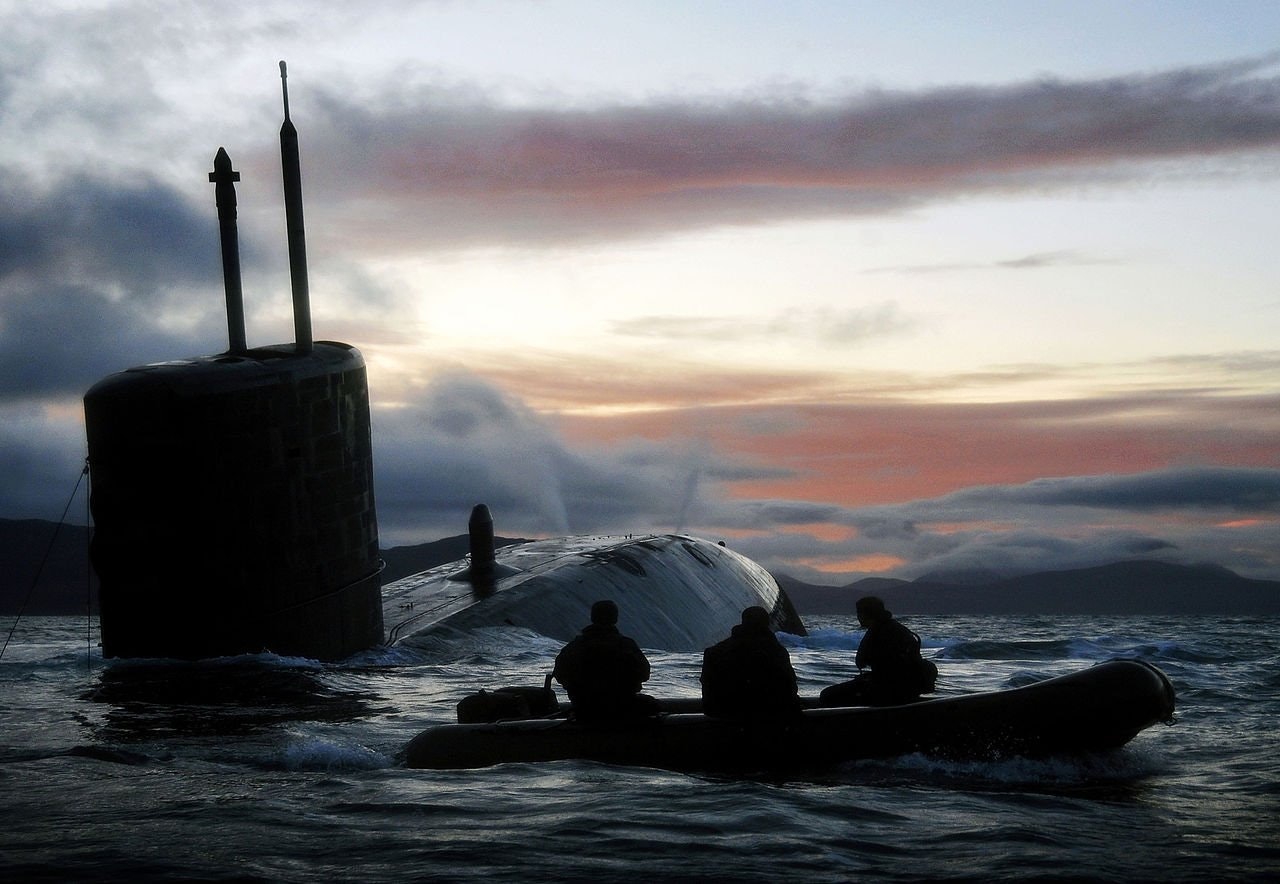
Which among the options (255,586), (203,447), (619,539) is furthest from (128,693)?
(619,539)

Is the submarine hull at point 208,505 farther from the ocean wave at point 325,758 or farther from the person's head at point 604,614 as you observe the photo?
the person's head at point 604,614

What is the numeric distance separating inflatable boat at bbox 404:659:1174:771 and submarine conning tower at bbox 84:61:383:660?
310 inches

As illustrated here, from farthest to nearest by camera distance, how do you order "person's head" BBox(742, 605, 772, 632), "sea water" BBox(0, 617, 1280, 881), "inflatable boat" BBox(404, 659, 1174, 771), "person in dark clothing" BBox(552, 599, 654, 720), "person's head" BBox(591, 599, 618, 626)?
"person's head" BBox(591, 599, 618, 626) < "person in dark clothing" BBox(552, 599, 654, 720) < "person's head" BBox(742, 605, 772, 632) < "inflatable boat" BBox(404, 659, 1174, 771) < "sea water" BBox(0, 617, 1280, 881)

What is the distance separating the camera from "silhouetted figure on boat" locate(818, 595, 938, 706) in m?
12.6

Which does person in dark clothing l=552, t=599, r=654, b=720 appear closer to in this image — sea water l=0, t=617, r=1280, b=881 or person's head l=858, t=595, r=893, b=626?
sea water l=0, t=617, r=1280, b=881

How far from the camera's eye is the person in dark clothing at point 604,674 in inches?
476

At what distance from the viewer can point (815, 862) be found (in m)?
8.31

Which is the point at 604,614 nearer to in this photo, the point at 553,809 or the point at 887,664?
the point at 553,809

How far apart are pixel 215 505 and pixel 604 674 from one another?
855cm

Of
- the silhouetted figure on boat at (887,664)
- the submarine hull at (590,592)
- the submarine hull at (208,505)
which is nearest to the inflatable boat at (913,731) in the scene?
the silhouetted figure on boat at (887,664)

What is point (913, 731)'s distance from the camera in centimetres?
1166

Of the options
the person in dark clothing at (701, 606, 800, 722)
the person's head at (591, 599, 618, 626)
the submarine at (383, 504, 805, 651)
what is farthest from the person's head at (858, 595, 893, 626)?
the submarine at (383, 504, 805, 651)

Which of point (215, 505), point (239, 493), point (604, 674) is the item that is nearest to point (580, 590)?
point (239, 493)

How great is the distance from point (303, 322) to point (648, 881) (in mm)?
14578
